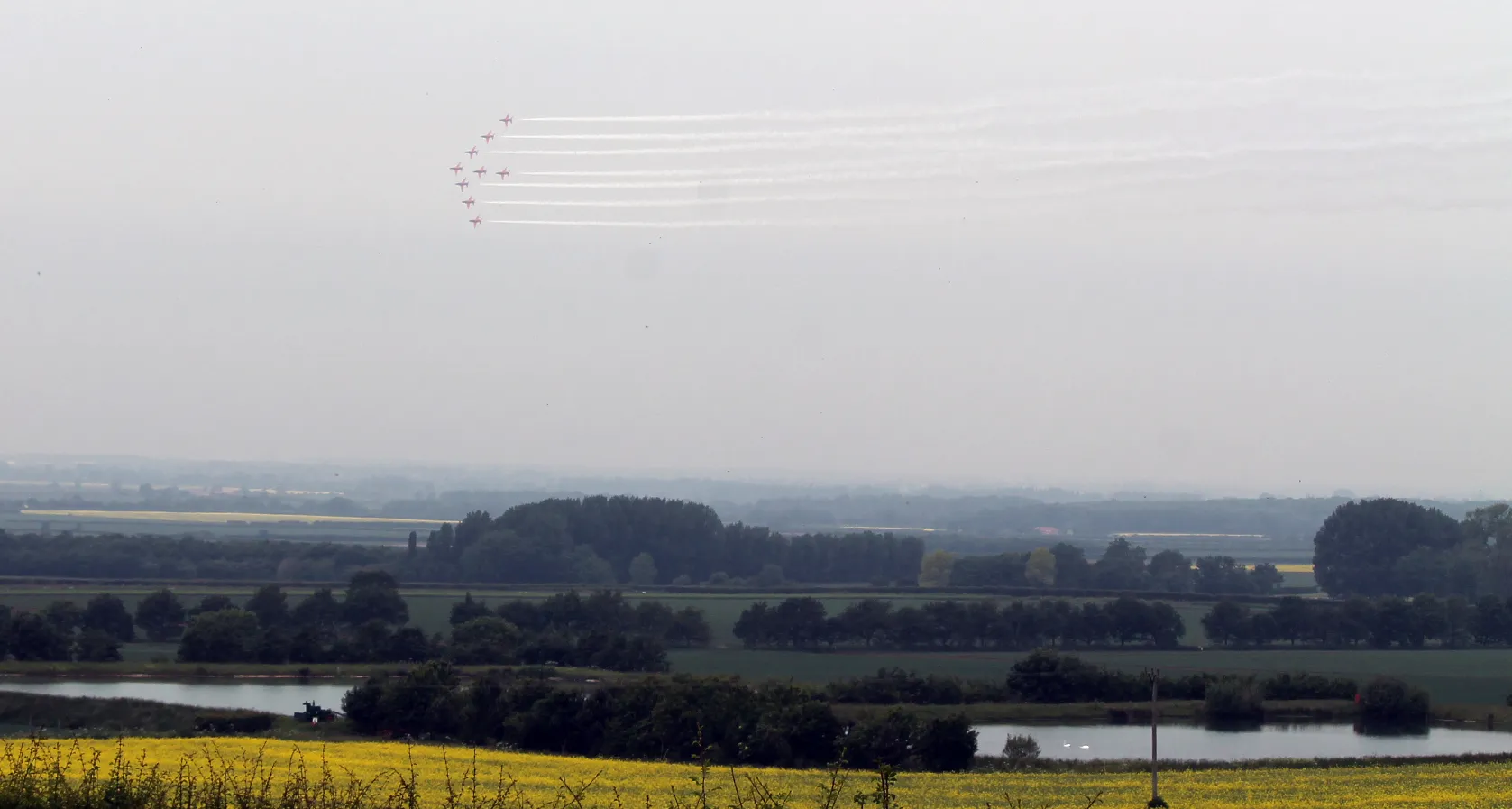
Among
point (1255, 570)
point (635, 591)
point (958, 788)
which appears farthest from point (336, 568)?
point (958, 788)

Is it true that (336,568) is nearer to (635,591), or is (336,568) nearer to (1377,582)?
(635,591)

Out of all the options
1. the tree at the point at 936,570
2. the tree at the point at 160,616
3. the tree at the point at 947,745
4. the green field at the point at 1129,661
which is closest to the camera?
the tree at the point at 947,745

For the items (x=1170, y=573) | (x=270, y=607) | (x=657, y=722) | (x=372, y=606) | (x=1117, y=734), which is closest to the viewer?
(x=657, y=722)

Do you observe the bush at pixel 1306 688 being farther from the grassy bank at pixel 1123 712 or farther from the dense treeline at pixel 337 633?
the dense treeline at pixel 337 633

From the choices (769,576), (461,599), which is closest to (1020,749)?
(461,599)

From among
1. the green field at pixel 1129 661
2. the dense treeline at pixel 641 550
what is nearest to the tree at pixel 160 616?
the green field at pixel 1129 661

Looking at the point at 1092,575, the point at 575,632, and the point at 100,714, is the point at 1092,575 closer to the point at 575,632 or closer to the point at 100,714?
the point at 575,632
